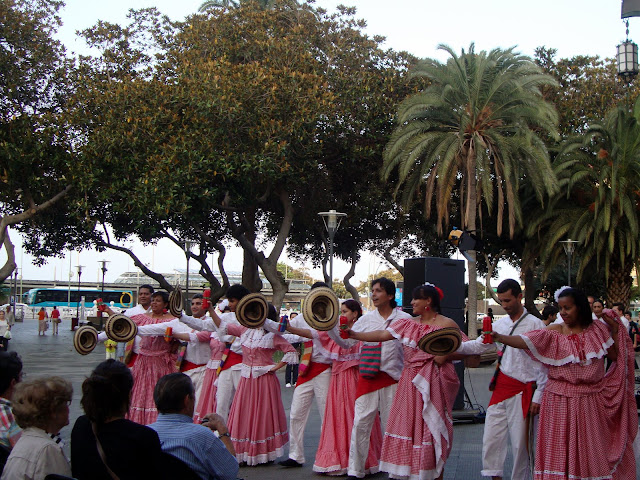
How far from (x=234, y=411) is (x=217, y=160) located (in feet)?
50.8

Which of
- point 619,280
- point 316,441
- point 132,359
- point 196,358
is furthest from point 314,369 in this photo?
point 619,280

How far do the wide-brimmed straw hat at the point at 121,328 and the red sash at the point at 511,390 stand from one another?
12.1 ft

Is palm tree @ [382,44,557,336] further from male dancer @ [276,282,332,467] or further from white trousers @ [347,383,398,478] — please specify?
white trousers @ [347,383,398,478]

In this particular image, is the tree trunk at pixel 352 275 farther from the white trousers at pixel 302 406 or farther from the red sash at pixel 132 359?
the white trousers at pixel 302 406

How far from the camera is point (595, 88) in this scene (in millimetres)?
30453

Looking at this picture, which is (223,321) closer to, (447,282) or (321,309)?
(321,309)

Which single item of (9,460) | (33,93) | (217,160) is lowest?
(9,460)

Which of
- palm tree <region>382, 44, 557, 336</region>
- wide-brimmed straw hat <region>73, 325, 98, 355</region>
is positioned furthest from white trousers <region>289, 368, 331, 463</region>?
palm tree <region>382, 44, 557, 336</region>

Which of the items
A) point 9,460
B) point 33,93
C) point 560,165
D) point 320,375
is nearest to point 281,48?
point 33,93

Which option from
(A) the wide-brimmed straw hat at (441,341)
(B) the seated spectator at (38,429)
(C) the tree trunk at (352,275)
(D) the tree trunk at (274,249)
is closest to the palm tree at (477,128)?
(D) the tree trunk at (274,249)

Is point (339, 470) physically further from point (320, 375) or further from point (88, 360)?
point (88, 360)

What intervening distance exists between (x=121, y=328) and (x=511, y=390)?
3977 millimetres

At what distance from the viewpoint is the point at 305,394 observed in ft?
28.2

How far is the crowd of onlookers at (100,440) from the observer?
3.88 m
